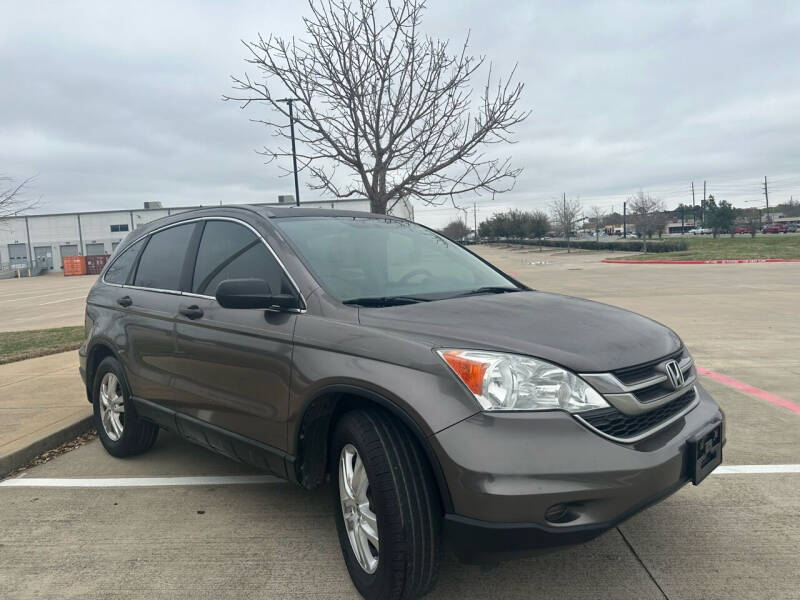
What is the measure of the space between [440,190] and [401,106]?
1.35 metres

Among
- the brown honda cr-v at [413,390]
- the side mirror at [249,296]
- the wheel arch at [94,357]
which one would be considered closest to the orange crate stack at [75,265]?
the wheel arch at [94,357]

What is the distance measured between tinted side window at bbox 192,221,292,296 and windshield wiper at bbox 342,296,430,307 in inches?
15.8

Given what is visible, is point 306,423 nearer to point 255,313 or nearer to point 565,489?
point 255,313

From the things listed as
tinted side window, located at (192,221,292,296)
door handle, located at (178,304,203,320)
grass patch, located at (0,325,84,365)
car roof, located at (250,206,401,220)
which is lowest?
grass patch, located at (0,325,84,365)

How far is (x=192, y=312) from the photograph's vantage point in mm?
3602

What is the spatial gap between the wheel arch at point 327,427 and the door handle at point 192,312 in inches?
43.4

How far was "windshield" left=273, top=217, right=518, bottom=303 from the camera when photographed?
317 cm

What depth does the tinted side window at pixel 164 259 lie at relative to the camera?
13.3 ft

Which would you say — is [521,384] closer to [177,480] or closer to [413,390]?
[413,390]

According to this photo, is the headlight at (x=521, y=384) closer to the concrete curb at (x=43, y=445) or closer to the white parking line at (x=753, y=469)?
the white parking line at (x=753, y=469)

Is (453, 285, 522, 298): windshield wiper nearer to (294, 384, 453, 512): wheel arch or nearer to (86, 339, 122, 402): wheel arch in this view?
(294, 384, 453, 512): wheel arch

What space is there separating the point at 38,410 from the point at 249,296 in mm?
3840

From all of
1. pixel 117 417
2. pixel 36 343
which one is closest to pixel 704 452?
pixel 117 417

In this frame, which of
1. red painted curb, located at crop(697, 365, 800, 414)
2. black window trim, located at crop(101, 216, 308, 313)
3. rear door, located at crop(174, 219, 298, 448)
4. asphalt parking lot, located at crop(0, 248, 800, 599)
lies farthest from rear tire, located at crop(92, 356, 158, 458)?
red painted curb, located at crop(697, 365, 800, 414)
